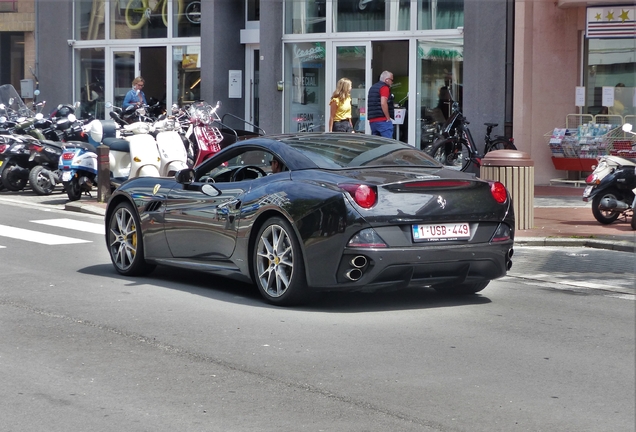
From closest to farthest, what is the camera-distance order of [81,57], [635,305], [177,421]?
[177,421] → [635,305] → [81,57]

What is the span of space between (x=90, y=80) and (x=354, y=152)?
2022cm

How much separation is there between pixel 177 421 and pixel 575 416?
79.3 inches

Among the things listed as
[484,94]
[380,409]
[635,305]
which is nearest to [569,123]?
[484,94]

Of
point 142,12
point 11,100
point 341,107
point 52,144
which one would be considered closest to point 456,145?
point 341,107

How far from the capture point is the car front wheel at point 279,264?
8.20 metres

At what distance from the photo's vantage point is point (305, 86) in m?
23.5

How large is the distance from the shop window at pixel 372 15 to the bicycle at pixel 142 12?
16.2 feet

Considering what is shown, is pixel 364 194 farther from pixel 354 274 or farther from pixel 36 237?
pixel 36 237

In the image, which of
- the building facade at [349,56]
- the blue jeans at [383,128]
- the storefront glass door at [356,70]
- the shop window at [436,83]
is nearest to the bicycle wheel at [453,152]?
the building facade at [349,56]

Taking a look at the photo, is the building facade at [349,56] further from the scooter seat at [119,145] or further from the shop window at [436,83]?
the scooter seat at [119,145]

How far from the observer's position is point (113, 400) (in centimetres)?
577

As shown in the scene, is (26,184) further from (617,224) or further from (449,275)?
(449,275)

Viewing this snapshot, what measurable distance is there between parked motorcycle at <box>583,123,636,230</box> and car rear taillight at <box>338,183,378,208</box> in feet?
22.2

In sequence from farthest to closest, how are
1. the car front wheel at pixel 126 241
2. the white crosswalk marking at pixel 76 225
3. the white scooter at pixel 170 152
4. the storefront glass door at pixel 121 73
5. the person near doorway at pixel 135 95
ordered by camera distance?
the storefront glass door at pixel 121 73 → the person near doorway at pixel 135 95 → the white scooter at pixel 170 152 → the white crosswalk marking at pixel 76 225 → the car front wheel at pixel 126 241
